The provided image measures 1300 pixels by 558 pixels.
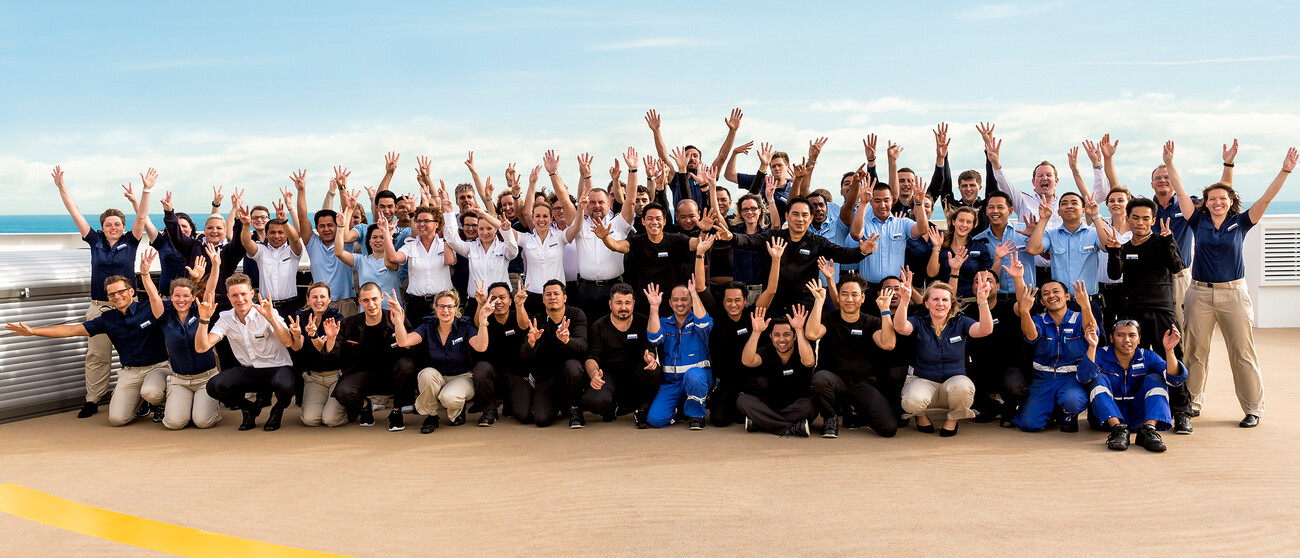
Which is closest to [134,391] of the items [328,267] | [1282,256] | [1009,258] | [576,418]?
[328,267]

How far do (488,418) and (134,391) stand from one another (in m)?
3.12

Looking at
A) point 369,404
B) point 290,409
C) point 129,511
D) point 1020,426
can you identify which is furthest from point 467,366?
point 1020,426

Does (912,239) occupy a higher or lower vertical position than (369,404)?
higher

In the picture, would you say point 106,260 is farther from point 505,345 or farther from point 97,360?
point 505,345

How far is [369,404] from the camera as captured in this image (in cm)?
741

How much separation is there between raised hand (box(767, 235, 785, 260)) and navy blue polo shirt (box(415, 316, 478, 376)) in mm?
2554

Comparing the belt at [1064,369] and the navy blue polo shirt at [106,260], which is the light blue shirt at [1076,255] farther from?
the navy blue polo shirt at [106,260]

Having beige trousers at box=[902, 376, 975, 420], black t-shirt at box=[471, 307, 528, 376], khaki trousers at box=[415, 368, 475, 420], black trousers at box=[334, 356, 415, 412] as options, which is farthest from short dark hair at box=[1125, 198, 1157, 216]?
black trousers at box=[334, 356, 415, 412]

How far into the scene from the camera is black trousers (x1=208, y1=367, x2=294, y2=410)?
7.26 m

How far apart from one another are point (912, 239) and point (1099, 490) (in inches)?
120

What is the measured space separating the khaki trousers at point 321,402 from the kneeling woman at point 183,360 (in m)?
0.76

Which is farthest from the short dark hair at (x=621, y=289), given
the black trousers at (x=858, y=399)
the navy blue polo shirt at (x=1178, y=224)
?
the navy blue polo shirt at (x=1178, y=224)

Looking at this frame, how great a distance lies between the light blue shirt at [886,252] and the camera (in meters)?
7.61

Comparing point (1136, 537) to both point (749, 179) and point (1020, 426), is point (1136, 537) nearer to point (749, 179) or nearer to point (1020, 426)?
point (1020, 426)
